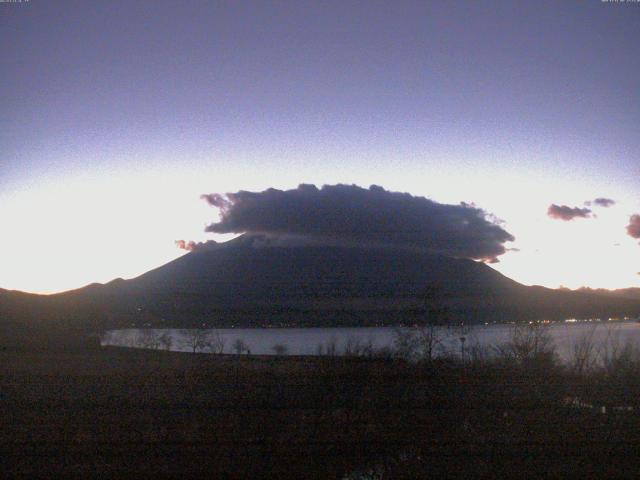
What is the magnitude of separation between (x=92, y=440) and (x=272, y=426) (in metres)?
2.08

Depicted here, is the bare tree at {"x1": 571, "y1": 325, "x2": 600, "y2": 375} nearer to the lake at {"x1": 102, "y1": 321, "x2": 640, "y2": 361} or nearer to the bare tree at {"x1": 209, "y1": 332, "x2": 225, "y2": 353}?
the lake at {"x1": 102, "y1": 321, "x2": 640, "y2": 361}

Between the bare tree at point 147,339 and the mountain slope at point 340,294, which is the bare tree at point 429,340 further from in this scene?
the bare tree at point 147,339

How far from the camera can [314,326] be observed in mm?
18484

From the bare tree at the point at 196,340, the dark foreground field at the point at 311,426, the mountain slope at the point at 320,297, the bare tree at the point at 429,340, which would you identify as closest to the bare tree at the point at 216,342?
the bare tree at the point at 196,340

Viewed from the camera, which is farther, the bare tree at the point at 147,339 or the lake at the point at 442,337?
the bare tree at the point at 147,339

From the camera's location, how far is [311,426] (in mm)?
7461

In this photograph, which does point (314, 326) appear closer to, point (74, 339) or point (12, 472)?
point (74, 339)

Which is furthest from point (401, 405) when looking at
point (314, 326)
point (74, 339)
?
point (314, 326)

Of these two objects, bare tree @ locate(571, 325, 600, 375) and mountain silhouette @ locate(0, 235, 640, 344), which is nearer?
bare tree @ locate(571, 325, 600, 375)

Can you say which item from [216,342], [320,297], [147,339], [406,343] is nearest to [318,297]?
[320,297]

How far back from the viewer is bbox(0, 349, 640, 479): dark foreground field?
19.5ft

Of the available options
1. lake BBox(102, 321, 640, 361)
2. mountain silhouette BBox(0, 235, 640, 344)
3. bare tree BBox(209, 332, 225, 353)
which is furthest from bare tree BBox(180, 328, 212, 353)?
mountain silhouette BBox(0, 235, 640, 344)

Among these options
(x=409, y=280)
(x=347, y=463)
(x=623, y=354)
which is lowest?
(x=347, y=463)

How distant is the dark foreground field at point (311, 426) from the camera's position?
594 centimetres
